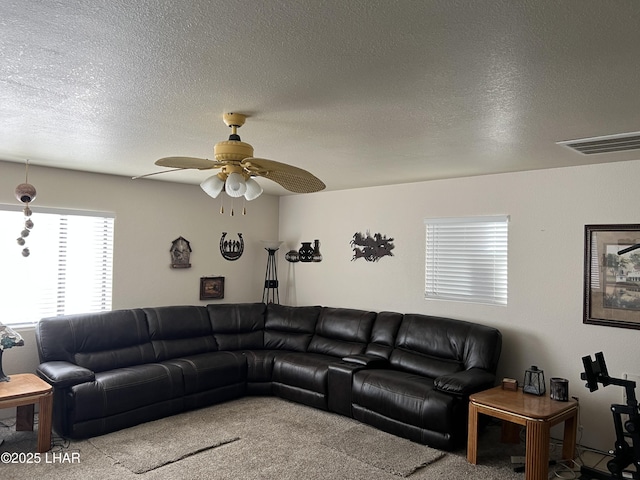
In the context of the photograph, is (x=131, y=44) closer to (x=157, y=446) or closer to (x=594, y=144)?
(x=594, y=144)

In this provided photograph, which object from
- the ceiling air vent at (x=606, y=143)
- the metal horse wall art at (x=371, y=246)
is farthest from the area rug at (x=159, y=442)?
the ceiling air vent at (x=606, y=143)

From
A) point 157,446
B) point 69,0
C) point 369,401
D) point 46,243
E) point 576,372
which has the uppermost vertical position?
point 69,0

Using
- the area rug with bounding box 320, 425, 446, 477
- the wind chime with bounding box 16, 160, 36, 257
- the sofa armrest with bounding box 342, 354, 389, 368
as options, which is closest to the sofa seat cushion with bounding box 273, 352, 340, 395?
the sofa armrest with bounding box 342, 354, 389, 368

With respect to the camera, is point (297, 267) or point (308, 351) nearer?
point (308, 351)

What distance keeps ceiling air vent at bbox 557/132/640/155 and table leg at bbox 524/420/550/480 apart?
1966mm

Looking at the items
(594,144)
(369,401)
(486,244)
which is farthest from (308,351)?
(594,144)

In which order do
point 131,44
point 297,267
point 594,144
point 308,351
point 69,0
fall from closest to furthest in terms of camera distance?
point 69,0
point 131,44
point 594,144
point 308,351
point 297,267

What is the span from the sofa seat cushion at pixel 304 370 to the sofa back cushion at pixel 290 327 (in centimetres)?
29

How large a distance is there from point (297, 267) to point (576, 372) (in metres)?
3.72

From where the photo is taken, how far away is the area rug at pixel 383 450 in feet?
11.7

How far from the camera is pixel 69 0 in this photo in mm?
1481

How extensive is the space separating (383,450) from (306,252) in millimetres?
3178

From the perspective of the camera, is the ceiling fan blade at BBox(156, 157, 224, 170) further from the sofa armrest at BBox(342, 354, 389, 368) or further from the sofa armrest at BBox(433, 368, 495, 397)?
the sofa armrest at BBox(342, 354, 389, 368)

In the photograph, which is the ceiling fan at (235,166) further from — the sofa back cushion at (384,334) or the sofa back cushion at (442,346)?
the sofa back cushion at (384,334)
